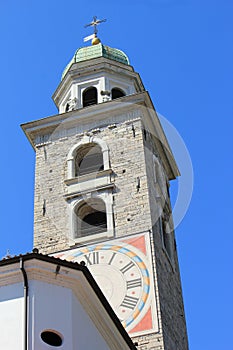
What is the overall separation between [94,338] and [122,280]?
772 centimetres

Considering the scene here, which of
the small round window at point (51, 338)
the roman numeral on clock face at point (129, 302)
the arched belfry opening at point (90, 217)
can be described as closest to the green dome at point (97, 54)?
the arched belfry opening at point (90, 217)

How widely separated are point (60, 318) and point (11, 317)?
70 centimetres

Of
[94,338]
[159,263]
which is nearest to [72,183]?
[159,263]

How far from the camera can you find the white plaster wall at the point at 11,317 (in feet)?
35.1

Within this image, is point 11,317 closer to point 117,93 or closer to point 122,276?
point 122,276

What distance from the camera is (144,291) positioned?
1900cm

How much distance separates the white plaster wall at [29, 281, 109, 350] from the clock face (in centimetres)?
700

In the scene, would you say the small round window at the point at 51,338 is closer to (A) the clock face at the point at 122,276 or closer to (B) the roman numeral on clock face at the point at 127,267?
(A) the clock face at the point at 122,276

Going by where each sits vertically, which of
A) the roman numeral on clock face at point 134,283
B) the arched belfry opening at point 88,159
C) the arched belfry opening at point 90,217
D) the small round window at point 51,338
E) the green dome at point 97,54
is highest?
Result: the green dome at point 97,54

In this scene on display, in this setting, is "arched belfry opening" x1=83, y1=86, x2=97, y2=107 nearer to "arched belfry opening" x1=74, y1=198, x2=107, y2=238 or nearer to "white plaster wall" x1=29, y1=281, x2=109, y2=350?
"arched belfry opening" x1=74, y1=198, x2=107, y2=238

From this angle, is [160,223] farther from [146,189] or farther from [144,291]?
[144,291]

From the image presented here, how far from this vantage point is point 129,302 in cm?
1891

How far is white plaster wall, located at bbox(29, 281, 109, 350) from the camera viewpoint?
10930 millimetres

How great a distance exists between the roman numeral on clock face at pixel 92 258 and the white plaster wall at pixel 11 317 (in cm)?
866
